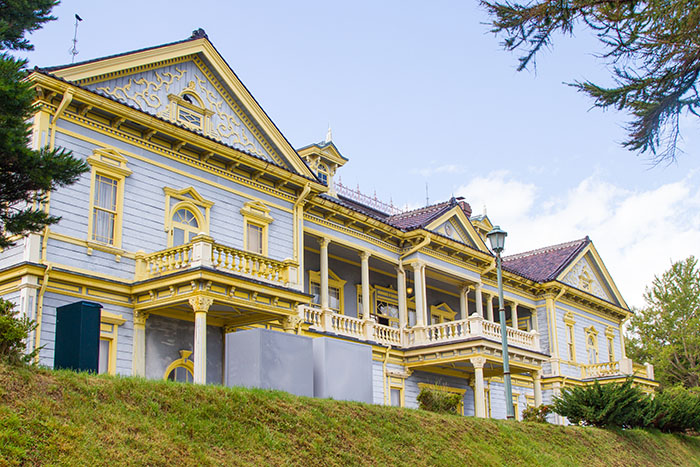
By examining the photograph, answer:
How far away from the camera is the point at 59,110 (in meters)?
19.1

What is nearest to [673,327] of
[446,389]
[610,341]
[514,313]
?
[610,341]

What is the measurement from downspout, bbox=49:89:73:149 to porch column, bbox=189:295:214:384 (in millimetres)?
5076

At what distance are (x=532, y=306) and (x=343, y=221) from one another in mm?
15827

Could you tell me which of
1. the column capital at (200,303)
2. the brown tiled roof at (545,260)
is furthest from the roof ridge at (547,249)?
the column capital at (200,303)

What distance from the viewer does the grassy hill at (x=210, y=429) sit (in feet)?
34.7

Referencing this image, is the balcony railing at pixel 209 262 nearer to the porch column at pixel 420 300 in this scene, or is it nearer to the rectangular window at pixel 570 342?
the porch column at pixel 420 300

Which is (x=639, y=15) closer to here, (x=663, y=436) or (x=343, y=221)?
(x=343, y=221)

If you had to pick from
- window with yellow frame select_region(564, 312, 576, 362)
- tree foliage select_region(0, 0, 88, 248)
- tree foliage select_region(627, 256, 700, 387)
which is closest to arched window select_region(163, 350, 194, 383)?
tree foliage select_region(0, 0, 88, 248)

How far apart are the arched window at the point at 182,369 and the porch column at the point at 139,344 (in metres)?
0.89

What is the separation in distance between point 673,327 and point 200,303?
155 feet

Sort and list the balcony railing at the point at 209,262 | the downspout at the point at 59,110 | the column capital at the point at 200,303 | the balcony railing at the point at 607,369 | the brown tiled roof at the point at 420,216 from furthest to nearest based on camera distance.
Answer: the balcony railing at the point at 607,369 → the brown tiled roof at the point at 420,216 → the balcony railing at the point at 209,262 → the column capital at the point at 200,303 → the downspout at the point at 59,110

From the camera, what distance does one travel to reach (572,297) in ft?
140

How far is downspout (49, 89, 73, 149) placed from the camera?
1898 cm

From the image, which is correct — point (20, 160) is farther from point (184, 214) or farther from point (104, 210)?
point (184, 214)
